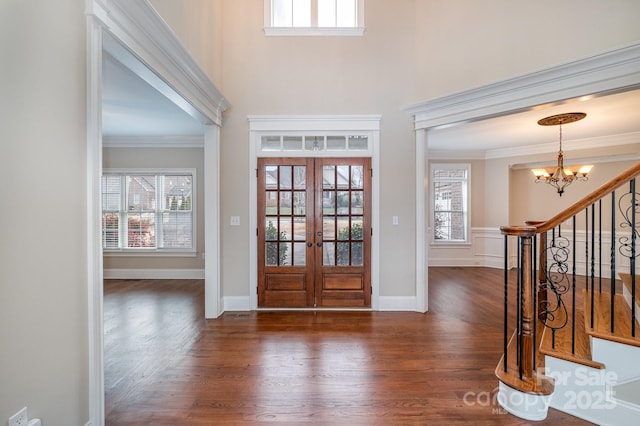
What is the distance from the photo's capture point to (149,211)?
19.0 feet

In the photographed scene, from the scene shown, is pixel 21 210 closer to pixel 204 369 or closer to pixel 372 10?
pixel 204 369

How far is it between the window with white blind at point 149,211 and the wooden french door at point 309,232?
255cm

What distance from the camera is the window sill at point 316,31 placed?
3.90 meters

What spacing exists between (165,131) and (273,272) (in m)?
3.43

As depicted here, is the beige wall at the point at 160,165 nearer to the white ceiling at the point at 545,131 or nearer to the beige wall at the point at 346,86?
the beige wall at the point at 346,86

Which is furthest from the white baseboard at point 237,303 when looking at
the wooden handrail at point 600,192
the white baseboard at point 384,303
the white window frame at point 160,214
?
the wooden handrail at point 600,192

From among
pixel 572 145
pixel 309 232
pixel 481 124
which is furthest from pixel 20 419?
pixel 572 145

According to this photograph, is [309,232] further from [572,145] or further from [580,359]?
[572,145]

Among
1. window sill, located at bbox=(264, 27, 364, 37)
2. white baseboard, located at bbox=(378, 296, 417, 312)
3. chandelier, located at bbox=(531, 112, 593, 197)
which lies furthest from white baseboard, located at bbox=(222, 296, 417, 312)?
window sill, located at bbox=(264, 27, 364, 37)

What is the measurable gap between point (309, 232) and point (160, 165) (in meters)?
3.67

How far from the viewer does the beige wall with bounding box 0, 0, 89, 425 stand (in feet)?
4.13

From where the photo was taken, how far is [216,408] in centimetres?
208

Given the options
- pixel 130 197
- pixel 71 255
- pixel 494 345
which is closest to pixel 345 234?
pixel 494 345

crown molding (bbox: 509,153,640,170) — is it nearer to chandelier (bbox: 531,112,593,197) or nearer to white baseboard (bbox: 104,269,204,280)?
chandelier (bbox: 531,112,593,197)
